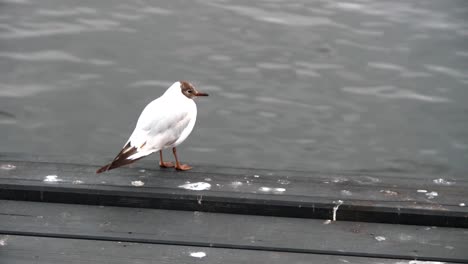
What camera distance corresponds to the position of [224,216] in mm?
2842

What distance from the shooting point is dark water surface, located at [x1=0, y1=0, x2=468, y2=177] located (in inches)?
230

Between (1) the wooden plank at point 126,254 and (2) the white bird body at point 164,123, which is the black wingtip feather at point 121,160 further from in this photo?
(1) the wooden plank at point 126,254

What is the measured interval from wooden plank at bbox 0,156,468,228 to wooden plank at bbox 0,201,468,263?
3 centimetres

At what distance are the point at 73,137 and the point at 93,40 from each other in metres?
1.51

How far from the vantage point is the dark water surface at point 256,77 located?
585 cm

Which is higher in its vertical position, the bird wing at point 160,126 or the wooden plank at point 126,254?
the bird wing at point 160,126

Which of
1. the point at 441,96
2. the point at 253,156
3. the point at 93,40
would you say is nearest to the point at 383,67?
the point at 441,96

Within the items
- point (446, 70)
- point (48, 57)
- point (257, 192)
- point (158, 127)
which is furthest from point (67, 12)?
point (257, 192)

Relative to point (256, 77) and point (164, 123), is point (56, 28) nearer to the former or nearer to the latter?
point (256, 77)

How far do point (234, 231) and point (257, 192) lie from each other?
274 millimetres

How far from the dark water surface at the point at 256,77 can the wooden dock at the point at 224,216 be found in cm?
248

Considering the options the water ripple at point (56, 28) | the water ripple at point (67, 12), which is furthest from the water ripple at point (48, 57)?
Answer: the water ripple at point (67, 12)

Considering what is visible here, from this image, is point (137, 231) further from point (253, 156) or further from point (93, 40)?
point (93, 40)

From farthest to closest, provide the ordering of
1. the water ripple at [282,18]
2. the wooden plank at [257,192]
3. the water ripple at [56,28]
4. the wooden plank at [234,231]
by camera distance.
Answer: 1. the water ripple at [282,18]
2. the water ripple at [56,28]
3. the wooden plank at [257,192]
4. the wooden plank at [234,231]
